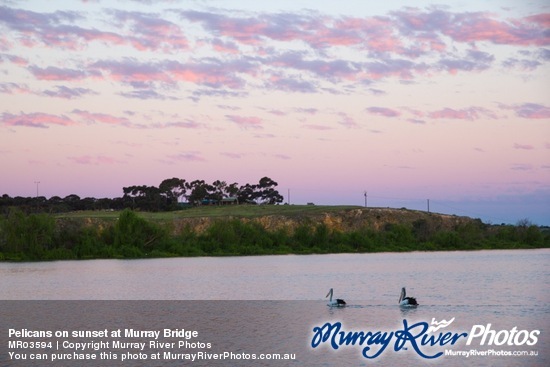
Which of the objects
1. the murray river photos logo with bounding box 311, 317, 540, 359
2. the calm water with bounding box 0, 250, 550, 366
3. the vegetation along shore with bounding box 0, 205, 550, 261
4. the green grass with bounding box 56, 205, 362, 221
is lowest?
the murray river photos logo with bounding box 311, 317, 540, 359

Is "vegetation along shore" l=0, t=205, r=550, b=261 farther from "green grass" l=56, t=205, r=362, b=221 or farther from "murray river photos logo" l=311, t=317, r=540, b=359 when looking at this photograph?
"murray river photos logo" l=311, t=317, r=540, b=359

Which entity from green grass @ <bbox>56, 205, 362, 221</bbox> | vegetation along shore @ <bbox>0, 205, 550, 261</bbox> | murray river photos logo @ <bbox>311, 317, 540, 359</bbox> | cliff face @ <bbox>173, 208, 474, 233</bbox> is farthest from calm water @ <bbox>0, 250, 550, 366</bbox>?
green grass @ <bbox>56, 205, 362, 221</bbox>

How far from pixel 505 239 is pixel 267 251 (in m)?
48.9

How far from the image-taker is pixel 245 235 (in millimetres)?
108188

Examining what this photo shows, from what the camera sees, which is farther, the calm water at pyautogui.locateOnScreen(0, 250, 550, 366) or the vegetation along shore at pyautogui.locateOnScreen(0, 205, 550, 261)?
the vegetation along shore at pyautogui.locateOnScreen(0, 205, 550, 261)

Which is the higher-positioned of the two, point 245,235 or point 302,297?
point 245,235

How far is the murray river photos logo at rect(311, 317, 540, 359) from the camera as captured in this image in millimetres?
27000

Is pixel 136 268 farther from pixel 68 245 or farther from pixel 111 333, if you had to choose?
pixel 111 333

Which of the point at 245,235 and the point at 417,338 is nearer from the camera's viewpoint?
the point at 417,338

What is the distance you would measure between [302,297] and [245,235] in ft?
210

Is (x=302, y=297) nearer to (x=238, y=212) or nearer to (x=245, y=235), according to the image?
(x=245, y=235)

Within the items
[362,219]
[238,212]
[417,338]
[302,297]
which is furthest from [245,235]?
[417,338]

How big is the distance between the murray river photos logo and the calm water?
0.47 metres

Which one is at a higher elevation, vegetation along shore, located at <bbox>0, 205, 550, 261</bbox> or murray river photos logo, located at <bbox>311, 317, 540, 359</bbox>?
vegetation along shore, located at <bbox>0, 205, 550, 261</bbox>
